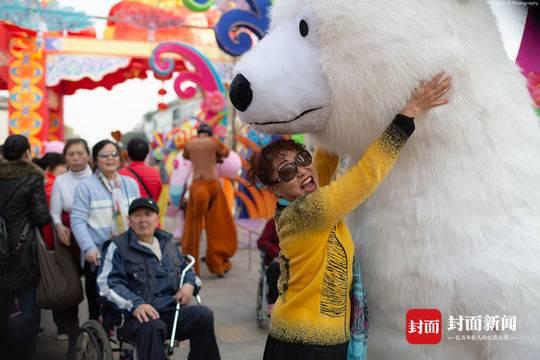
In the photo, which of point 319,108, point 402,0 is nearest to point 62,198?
point 319,108

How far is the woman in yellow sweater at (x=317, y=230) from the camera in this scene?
1.50m

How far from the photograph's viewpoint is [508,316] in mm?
1488

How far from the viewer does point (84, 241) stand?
123 inches

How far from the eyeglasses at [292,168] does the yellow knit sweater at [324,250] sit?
0.24 ft

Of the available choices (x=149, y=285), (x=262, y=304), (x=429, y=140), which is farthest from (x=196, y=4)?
(x=429, y=140)

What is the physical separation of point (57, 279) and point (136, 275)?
0.80 meters

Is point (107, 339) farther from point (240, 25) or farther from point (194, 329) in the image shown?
point (240, 25)

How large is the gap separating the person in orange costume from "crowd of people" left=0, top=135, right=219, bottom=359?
1.80 meters

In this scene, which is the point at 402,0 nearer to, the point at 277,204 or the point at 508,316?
the point at 277,204

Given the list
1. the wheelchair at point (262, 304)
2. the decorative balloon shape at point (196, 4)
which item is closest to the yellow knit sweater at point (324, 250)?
the wheelchair at point (262, 304)

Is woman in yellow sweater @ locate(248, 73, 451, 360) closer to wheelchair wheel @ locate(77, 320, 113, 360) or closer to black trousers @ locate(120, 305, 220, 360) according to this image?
black trousers @ locate(120, 305, 220, 360)

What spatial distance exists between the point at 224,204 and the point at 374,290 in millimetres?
4100

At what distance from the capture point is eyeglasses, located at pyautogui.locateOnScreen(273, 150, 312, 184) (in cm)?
161

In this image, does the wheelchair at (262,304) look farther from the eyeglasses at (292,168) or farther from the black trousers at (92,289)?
the eyeglasses at (292,168)
